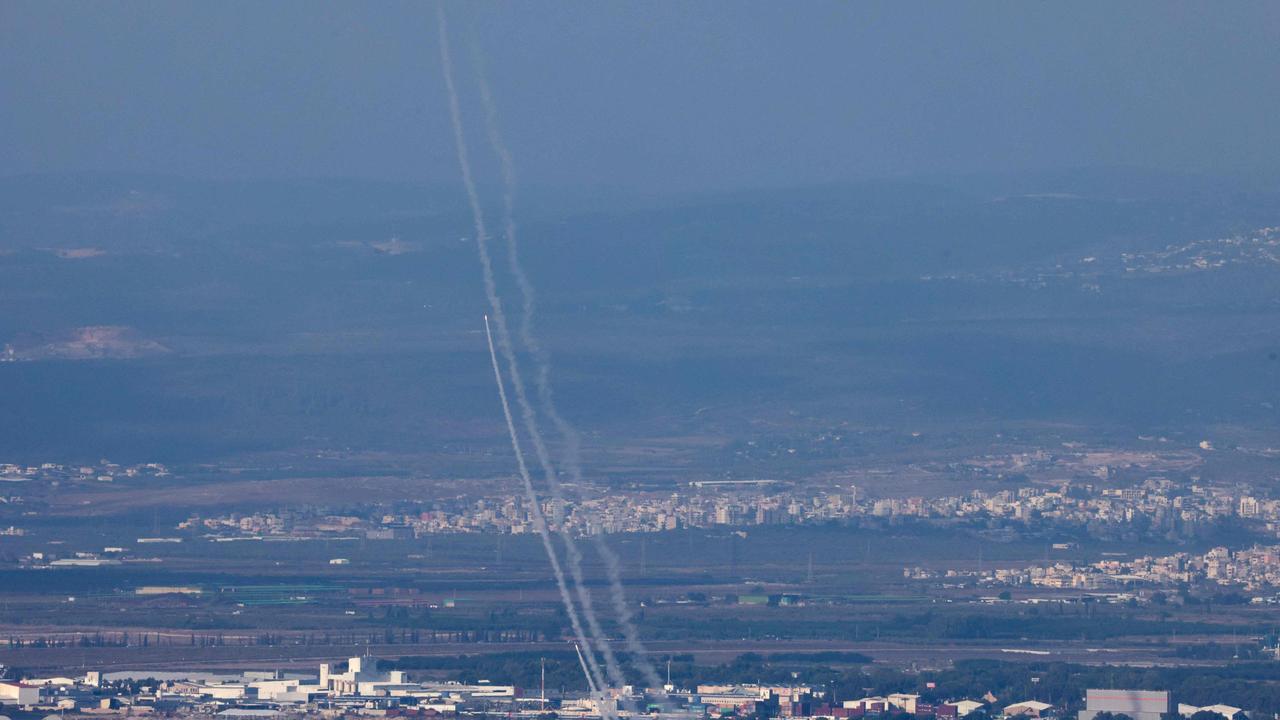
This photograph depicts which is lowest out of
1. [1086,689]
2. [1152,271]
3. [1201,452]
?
[1086,689]

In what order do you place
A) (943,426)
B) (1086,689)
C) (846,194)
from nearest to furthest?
(1086,689)
(943,426)
(846,194)

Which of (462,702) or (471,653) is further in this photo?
(471,653)

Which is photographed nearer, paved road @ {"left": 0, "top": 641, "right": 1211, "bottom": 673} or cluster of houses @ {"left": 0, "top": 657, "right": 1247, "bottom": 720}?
cluster of houses @ {"left": 0, "top": 657, "right": 1247, "bottom": 720}

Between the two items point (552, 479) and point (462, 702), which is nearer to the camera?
point (462, 702)

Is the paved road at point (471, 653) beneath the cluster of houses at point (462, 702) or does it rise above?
above

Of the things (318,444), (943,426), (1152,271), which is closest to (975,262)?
(1152,271)

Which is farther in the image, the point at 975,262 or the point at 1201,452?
the point at 975,262

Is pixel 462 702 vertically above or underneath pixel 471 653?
underneath

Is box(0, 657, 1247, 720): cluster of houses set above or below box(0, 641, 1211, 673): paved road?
below

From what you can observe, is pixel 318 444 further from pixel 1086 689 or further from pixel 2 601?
pixel 1086 689

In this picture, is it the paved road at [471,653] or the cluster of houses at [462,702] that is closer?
the cluster of houses at [462,702]

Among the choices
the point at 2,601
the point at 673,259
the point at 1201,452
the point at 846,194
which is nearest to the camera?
the point at 2,601
